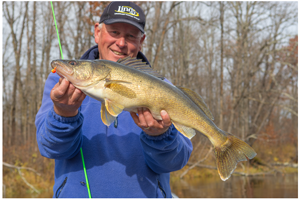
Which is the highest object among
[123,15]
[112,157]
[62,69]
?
[123,15]

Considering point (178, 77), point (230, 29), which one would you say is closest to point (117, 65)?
point (230, 29)

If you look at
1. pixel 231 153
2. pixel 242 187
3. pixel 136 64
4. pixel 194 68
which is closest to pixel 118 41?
pixel 136 64

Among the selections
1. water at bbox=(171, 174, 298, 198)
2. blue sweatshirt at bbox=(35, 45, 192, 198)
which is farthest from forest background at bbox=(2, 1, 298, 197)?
blue sweatshirt at bbox=(35, 45, 192, 198)

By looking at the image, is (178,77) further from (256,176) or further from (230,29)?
(256,176)

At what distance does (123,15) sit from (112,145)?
126 cm

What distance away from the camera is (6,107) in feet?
68.3

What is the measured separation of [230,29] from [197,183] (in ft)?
29.5

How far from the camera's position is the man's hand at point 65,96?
1894mm

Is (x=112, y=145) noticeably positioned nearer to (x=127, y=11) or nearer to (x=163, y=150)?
(x=163, y=150)

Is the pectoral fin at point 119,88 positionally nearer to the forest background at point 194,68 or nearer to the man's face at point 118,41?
the man's face at point 118,41

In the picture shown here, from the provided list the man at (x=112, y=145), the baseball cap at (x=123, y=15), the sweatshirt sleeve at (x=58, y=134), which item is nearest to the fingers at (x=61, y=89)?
the man at (x=112, y=145)

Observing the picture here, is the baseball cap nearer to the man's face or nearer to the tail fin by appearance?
the man's face

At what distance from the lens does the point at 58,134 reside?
2.12 m

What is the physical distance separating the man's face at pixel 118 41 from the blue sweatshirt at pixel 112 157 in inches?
22.5
